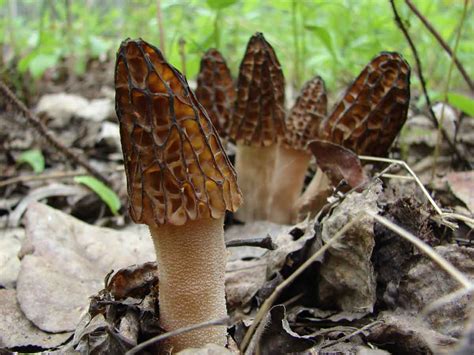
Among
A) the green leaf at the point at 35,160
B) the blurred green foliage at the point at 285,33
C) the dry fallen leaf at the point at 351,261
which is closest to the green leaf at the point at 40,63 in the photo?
the blurred green foliage at the point at 285,33

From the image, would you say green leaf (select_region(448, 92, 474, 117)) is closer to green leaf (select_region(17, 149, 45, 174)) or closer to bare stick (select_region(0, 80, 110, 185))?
bare stick (select_region(0, 80, 110, 185))

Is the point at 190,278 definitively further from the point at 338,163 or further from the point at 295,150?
the point at 295,150

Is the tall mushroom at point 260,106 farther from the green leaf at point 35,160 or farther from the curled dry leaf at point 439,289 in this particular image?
the green leaf at point 35,160

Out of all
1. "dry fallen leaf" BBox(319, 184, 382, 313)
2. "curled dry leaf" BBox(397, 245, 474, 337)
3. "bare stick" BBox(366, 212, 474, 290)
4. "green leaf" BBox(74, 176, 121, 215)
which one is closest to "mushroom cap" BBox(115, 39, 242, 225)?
"dry fallen leaf" BBox(319, 184, 382, 313)

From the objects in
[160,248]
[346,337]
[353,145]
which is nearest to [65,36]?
[353,145]

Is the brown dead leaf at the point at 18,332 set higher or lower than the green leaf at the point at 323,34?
lower

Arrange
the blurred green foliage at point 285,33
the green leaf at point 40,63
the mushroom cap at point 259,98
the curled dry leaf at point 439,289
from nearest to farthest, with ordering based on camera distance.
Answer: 1. the curled dry leaf at point 439,289
2. the mushroom cap at point 259,98
3. the blurred green foliage at point 285,33
4. the green leaf at point 40,63
